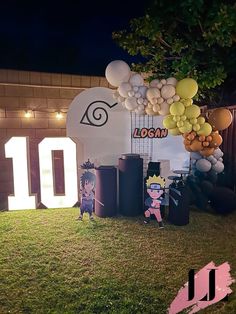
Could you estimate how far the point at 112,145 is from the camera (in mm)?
4766

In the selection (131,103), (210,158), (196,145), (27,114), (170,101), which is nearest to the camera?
(170,101)

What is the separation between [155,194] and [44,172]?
1964mm

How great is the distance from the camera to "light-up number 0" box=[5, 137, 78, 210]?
13.6 ft

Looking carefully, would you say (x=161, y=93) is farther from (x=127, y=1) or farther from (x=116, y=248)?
(x=127, y=1)

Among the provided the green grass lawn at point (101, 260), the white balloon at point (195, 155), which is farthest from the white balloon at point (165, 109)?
the green grass lawn at point (101, 260)

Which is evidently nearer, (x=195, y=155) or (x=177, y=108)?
(x=177, y=108)

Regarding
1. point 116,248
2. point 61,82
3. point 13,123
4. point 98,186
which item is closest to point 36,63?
point 61,82

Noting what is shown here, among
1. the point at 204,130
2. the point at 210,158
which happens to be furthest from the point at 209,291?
the point at 210,158

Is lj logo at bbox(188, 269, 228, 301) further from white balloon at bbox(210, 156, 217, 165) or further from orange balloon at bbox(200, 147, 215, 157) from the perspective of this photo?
white balloon at bbox(210, 156, 217, 165)

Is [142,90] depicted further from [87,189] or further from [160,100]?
[87,189]

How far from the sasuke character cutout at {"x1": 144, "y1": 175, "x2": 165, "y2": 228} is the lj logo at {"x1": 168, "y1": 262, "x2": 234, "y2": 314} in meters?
1.47

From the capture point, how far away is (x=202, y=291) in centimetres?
238

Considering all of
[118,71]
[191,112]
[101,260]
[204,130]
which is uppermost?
[118,71]

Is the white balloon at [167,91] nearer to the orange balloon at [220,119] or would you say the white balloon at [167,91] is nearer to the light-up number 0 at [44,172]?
the orange balloon at [220,119]
